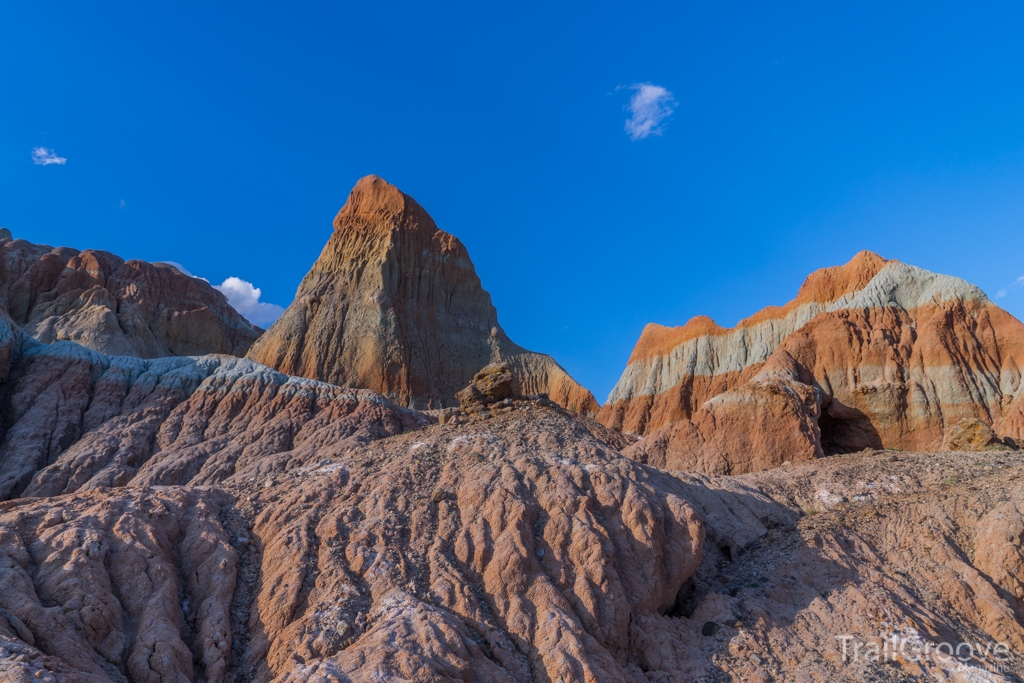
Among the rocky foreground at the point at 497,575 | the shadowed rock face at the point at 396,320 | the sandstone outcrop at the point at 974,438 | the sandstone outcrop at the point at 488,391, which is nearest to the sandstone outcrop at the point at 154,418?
the sandstone outcrop at the point at 488,391

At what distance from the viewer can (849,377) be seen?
3494 centimetres

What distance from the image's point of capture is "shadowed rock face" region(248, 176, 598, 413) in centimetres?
4391

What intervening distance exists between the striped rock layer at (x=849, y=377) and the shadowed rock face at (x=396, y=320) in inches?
470

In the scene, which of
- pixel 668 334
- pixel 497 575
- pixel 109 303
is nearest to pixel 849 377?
pixel 668 334

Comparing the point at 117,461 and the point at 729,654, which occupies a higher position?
the point at 117,461

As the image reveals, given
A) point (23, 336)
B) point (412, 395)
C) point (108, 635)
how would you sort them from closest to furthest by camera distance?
point (108, 635)
point (23, 336)
point (412, 395)

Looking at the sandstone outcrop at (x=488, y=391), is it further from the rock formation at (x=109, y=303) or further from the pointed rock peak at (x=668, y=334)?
the rock formation at (x=109, y=303)

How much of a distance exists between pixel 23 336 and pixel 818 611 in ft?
118

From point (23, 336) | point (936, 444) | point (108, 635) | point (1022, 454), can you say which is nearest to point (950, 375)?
point (936, 444)

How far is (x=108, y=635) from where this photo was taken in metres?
7.74

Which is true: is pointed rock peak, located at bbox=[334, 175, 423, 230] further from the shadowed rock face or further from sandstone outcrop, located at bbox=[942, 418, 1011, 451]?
sandstone outcrop, located at bbox=[942, 418, 1011, 451]

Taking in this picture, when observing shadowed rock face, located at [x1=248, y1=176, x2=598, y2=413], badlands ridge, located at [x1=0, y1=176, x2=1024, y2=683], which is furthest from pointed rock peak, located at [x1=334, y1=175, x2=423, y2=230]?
badlands ridge, located at [x1=0, y1=176, x2=1024, y2=683]

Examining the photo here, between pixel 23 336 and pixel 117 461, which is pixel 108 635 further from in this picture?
pixel 23 336

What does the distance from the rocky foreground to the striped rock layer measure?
10.5 meters
